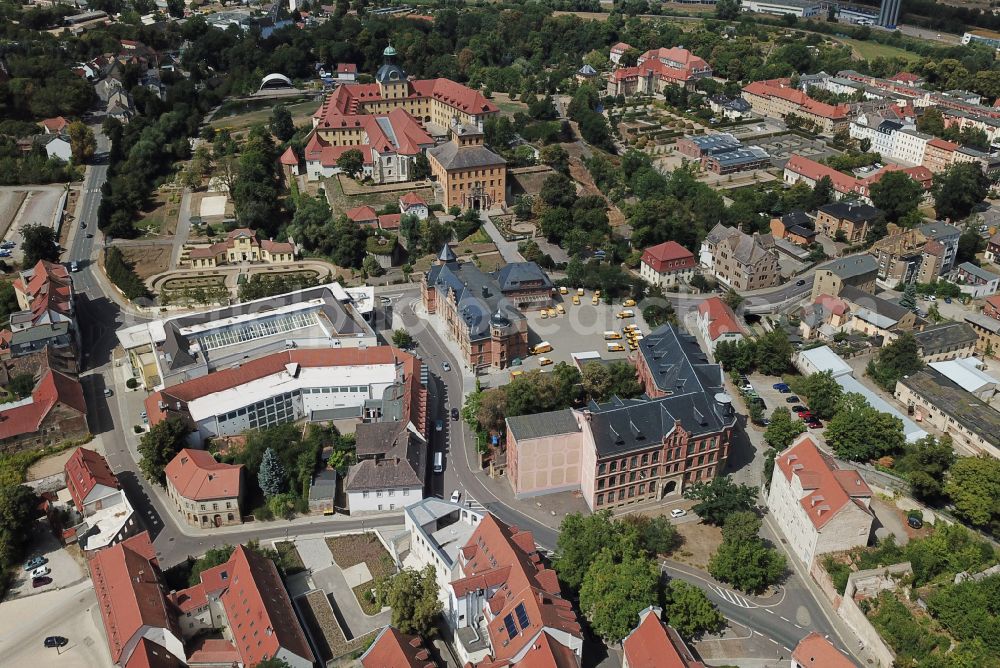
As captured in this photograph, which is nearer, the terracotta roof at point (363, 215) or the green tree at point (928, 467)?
the green tree at point (928, 467)

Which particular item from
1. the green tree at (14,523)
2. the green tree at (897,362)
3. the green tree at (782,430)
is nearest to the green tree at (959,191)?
the green tree at (897,362)

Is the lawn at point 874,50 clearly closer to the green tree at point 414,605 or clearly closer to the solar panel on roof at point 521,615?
the solar panel on roof at point 521,615

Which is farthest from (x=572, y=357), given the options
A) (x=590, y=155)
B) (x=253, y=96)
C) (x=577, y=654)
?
(x=253, y=96)

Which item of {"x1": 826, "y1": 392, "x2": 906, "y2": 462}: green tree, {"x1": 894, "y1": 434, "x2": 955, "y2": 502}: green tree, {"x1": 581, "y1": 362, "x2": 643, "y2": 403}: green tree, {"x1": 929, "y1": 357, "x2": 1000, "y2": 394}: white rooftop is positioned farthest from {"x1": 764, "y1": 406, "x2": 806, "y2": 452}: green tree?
{"x1": 929, "y1": 357, "x2": 1000, "y2": 394}: white rooftop

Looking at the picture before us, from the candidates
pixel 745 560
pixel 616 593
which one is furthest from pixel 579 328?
pixel 616 593

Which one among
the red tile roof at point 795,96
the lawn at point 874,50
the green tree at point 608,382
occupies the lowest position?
the green tree at point 608,382

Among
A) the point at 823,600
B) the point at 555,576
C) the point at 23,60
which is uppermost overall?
the point at 23,60

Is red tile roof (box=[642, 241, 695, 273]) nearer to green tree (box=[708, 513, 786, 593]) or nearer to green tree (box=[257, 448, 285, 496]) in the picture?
green tree (box=[708, 513, 786, 593])

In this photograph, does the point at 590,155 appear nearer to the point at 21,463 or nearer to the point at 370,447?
the point at 370,447
